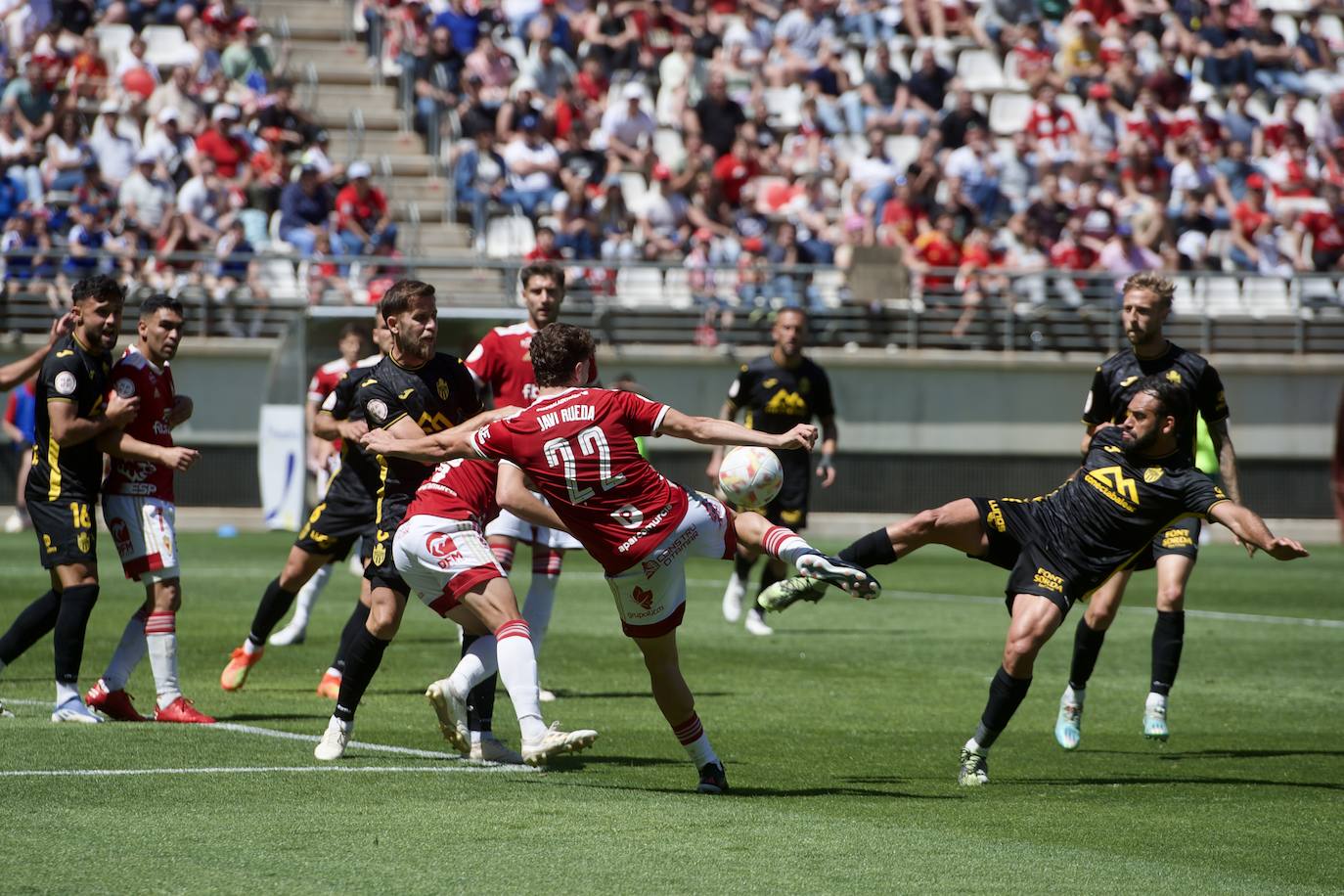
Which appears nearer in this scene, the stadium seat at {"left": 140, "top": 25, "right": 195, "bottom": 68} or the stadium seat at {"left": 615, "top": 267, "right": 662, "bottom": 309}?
the stadium seat at {"left": 615, "top": 267, "right": 662, "bottom": 309}

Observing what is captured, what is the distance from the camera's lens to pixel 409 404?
8.30m

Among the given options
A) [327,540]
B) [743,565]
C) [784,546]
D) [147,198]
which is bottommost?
[743,565]

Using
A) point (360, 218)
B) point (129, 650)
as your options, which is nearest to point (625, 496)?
point (129, 650)

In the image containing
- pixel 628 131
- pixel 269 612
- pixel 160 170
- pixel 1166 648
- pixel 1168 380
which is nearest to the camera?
pixel 1168 380

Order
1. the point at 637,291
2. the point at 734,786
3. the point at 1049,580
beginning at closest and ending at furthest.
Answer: the point at 734,786 < the point at 1049,580 < the point at 637,291

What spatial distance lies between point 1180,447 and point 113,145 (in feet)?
63.9

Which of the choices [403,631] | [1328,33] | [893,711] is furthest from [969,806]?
[1328,33]

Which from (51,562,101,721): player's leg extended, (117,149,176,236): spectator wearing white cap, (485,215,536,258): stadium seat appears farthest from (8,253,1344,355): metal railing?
(51,562,101,721): player's leg extended

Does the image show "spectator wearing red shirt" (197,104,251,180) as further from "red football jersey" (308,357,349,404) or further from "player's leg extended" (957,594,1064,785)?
"player's leg extended" (957,594,1064,785)

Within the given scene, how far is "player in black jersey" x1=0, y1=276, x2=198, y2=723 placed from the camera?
8945mm

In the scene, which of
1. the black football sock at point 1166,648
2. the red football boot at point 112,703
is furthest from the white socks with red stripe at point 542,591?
the black football sock at point 1166,648

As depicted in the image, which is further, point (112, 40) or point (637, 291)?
point (112, 40)

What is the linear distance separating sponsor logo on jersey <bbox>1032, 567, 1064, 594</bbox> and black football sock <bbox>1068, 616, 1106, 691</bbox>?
3.87ft

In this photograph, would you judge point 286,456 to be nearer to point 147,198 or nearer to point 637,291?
point 147,198
